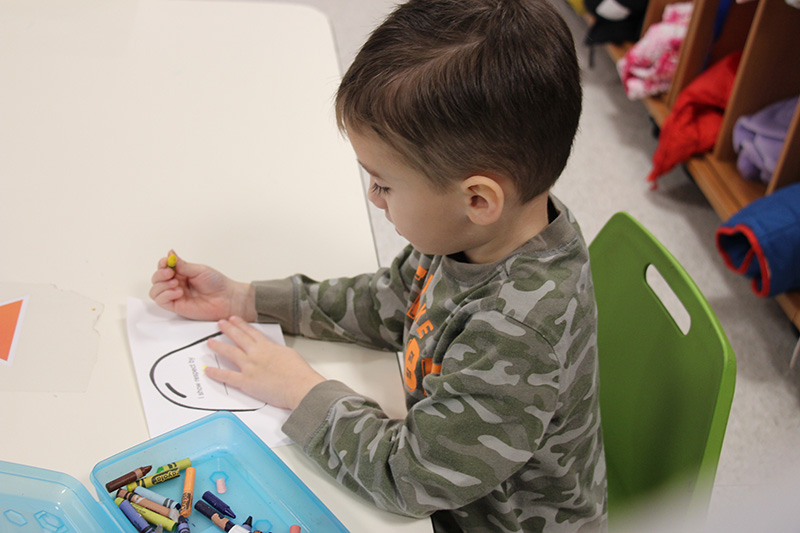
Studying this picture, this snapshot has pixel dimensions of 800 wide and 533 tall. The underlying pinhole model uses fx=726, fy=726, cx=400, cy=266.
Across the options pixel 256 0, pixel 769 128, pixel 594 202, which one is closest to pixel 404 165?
pixel 256 0

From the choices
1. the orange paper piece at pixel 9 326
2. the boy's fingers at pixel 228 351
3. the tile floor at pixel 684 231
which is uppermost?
the orange paper piece at pixel 9 326

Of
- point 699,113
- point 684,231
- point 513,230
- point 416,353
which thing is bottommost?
point 684,231

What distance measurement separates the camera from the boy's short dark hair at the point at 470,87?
1.98 ft

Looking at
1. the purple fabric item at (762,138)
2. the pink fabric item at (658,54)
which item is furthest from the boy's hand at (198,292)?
the pink fabric item at (658,54)

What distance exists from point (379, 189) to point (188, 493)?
1.07ft

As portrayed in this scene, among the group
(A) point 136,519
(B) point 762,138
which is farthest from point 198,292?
(B) point 762,138

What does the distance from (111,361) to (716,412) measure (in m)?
0.60

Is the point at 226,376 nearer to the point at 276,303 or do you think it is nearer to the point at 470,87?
the point at 276,303

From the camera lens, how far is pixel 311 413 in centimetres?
70

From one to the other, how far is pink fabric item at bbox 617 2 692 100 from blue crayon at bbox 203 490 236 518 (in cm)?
191

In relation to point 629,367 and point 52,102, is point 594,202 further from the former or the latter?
point 52,102

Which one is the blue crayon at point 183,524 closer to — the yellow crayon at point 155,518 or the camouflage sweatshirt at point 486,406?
the yellow crayon at point 155,518

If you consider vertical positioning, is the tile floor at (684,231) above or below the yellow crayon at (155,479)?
below

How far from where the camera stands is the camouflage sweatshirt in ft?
2.08
